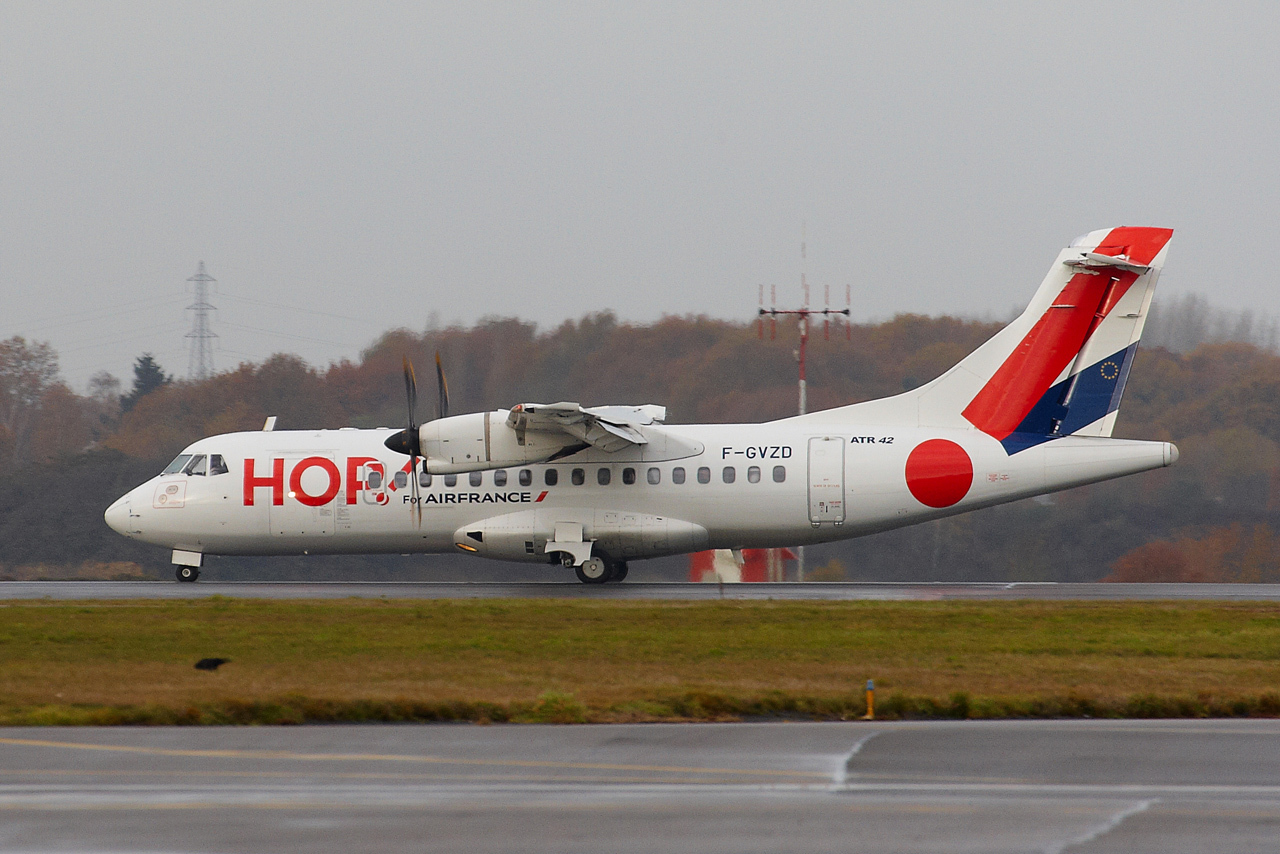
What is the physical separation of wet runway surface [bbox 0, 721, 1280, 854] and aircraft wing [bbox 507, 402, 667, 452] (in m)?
12.6

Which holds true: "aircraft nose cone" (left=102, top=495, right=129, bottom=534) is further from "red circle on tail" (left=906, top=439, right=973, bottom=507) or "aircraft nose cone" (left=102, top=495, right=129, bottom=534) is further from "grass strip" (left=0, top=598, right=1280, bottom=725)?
"red circle on tail" (left=906, top=439, right=973, bottom=507)

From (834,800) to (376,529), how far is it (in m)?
19.2

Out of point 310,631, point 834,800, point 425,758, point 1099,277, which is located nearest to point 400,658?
point 310,631

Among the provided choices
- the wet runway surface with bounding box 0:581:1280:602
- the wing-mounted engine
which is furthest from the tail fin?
the wing-mounted engine

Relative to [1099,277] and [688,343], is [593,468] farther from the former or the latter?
[688,343]

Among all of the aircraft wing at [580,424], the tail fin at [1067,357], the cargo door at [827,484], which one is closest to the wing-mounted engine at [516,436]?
the aircraft wing at [580,424]

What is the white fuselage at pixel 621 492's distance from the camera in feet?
80.8

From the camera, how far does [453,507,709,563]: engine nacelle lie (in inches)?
993

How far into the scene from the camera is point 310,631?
18.5 metres

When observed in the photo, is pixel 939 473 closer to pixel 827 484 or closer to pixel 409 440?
pixel 827 484

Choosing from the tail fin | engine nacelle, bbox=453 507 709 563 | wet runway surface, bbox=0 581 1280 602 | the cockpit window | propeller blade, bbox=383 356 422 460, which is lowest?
wet runway surface, bbox=0 581 1280 602

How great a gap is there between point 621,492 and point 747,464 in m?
2.55

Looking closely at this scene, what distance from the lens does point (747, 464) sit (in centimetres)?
2517

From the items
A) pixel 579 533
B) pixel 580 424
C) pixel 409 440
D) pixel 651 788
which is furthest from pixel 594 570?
pixel 651 788
